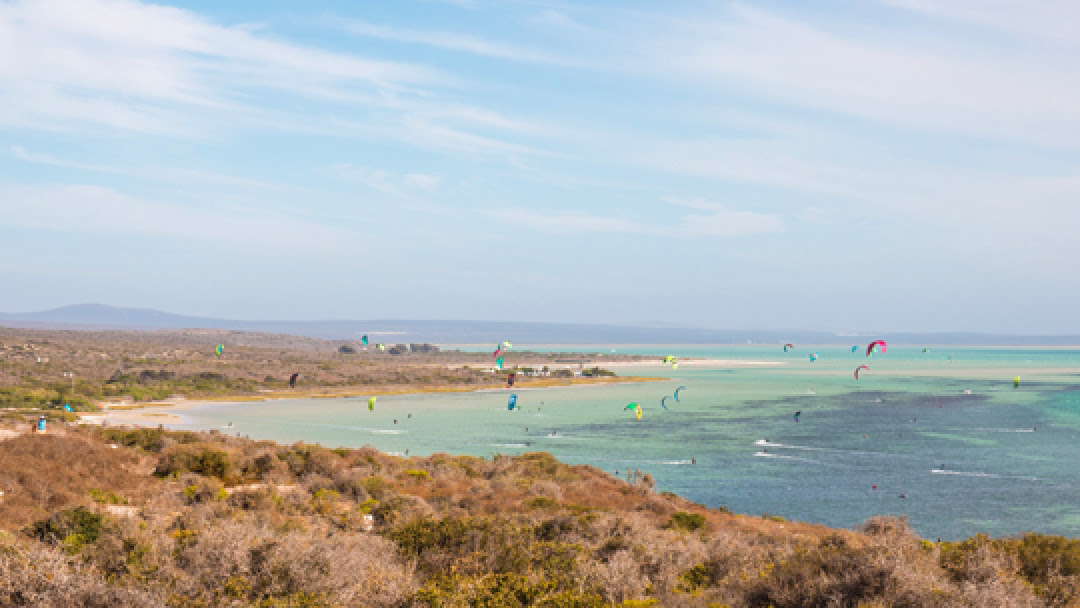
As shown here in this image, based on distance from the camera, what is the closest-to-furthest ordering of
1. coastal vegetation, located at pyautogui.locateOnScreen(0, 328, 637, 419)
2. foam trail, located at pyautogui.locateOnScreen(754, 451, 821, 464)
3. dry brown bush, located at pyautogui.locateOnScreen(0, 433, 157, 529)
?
dry brown bush, located at pyautogui.locateOnScreen(0, 433, 157, 529) → foam trail, located at pyautogui.locateOnScreen(754, 451, 821, 464) → coastal vegetation, located at pyautogui.locateOnScreen(0, 328, 637, 419)

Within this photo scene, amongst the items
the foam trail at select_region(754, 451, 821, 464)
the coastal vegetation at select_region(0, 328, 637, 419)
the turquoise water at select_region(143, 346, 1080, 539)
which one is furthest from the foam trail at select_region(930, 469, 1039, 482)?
the coastal vegetation at select_region(0, 328, 637, 419)

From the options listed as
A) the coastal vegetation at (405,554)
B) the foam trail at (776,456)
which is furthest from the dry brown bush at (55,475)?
the foam trail at (776,456)

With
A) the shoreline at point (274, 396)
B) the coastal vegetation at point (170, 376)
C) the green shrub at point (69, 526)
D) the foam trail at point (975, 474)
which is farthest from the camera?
the coastal vegetation at point (170, 376)

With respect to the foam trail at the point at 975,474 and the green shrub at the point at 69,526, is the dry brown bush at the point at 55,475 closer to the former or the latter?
the green shrub at the point at 69,526

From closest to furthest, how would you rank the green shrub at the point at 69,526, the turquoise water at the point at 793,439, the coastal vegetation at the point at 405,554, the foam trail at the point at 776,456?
the coastal vegetation at the point at 405,554 < the green shrub at the point at 69,526 < the turquoise water at the point at 793,439 < the foam trail at the point at 776,456

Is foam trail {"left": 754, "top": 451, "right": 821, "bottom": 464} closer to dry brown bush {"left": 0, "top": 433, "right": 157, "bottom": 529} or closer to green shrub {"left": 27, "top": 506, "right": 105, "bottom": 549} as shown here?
dry brown bush {"left": 0, "top": 433, "right": 157, "bottom": 529}

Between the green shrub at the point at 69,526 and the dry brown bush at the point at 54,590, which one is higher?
the dry brown bush at the point at 54,590
